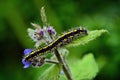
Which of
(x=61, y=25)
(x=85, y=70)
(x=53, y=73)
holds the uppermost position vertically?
(x=61, y=25)

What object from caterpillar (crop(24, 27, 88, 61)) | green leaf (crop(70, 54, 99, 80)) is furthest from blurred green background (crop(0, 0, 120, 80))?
caterpillar (crop(24, 27, 88, 61))

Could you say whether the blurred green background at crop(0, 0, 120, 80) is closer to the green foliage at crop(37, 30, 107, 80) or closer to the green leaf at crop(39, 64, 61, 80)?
the green foliage at crop(37, 30, 107, 80)

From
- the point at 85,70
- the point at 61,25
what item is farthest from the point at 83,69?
the point at 61,25

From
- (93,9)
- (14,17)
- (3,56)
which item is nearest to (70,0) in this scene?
(93,9)

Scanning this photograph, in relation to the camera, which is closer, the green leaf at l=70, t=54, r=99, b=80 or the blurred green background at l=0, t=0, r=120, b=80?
the green leaf at l=70, t=54, r=99, b=80

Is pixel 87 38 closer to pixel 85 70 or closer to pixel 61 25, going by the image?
pixel 85 70

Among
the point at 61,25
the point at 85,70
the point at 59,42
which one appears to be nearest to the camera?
the point at 59,42

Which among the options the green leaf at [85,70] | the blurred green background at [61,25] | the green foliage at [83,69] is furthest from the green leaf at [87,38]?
the blurred green background at [61,25]
